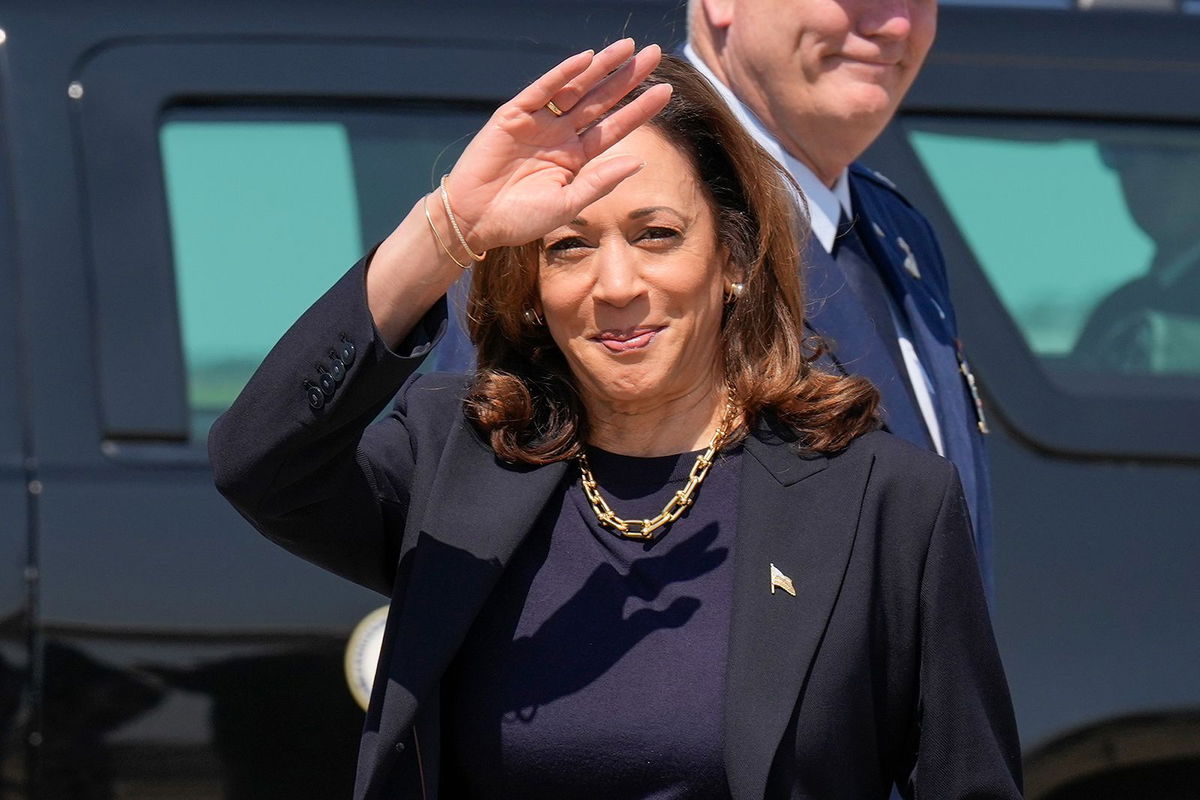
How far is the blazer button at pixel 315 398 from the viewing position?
1.71 metres

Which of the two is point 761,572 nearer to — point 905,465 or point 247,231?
point 905,465

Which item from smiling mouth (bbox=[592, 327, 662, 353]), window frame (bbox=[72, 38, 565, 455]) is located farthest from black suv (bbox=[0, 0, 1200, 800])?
smiling mouth (bbox=[592, 327, 662, 353])

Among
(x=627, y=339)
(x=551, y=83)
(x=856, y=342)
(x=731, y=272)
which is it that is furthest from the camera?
(x=856, y=342)

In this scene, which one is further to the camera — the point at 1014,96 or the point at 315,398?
the point at 1014,96

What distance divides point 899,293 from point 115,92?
1.23m

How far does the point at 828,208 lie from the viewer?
2.36 m

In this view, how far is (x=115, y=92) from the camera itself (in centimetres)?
258

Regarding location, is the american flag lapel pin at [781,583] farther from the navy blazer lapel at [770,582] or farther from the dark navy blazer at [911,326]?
the dark navy blazer at [911,326]

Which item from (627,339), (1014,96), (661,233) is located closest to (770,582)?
(627,339)

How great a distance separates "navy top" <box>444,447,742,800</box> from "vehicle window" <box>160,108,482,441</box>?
92 cm

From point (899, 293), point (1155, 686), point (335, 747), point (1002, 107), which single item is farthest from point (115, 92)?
point (1155, 686)

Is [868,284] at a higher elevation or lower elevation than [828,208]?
lower

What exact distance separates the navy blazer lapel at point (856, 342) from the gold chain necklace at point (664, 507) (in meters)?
0.27

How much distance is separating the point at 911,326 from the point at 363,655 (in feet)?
2.98
